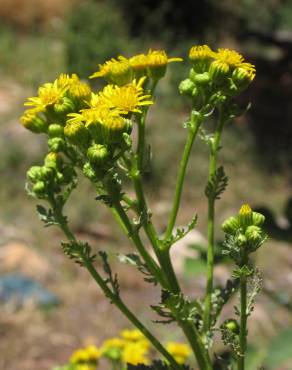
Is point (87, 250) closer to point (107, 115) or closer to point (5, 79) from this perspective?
point (107, 115)

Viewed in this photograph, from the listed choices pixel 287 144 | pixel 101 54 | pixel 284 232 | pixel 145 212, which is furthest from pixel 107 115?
pixel 101 54

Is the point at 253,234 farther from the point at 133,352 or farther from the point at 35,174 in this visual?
the point at 133,352

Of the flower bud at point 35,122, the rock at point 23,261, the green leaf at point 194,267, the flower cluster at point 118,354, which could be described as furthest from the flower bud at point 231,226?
the rock at point 23,261

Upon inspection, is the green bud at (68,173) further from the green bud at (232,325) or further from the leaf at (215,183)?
the green bud at (232,325)

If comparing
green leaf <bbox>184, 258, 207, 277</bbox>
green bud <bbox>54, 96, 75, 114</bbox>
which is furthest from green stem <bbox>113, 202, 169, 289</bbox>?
green leaf <bbox>184, 258, 207, 277</bbox>

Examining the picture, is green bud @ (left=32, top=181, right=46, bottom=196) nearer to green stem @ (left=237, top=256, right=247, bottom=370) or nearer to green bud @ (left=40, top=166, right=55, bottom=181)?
green bud @ (left=40, top=166, right=55, bottom=181)

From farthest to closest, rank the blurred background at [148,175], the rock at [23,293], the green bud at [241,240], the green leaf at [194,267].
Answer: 1. the rock at [23,293]
2. the blurred background at [148,175]
3. the green leaf at [194,267]
4. the green bud at [241,240]
